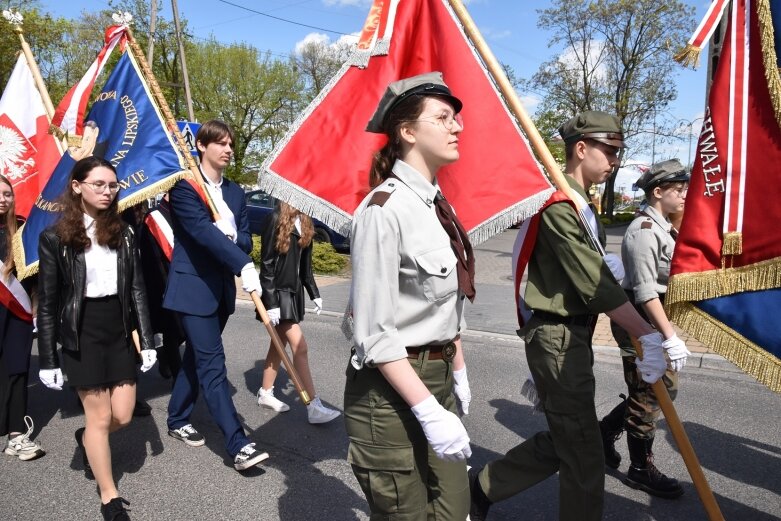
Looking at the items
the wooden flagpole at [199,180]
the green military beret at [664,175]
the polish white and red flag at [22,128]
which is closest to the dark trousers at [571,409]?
the green military beret at [664,175]

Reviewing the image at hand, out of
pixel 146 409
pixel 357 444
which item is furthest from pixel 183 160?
pixel 357 444

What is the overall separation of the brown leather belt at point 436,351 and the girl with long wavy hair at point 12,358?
326cm

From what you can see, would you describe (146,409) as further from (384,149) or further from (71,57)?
(71,57)

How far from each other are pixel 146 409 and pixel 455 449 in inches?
145

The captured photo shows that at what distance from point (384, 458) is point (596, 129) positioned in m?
1.80

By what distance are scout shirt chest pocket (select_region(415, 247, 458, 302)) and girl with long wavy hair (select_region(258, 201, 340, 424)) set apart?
2.85 meters

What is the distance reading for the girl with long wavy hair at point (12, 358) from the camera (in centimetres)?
426

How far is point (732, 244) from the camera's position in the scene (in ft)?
7.64

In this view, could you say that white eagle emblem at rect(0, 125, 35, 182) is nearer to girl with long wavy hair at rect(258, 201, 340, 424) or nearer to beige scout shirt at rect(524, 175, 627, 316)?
girl with long wavy hair at rect(258, 201, 340, 424)

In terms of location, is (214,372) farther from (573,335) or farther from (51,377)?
(573,335)

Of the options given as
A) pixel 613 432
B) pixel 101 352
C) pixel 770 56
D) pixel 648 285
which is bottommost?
pixel 613 432

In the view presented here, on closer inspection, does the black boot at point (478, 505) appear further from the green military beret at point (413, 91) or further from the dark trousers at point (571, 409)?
the green military beret at point (413, 91)

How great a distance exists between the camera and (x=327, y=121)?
3113 millimetres

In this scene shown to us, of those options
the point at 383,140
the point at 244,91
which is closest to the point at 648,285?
the point at 383,140
